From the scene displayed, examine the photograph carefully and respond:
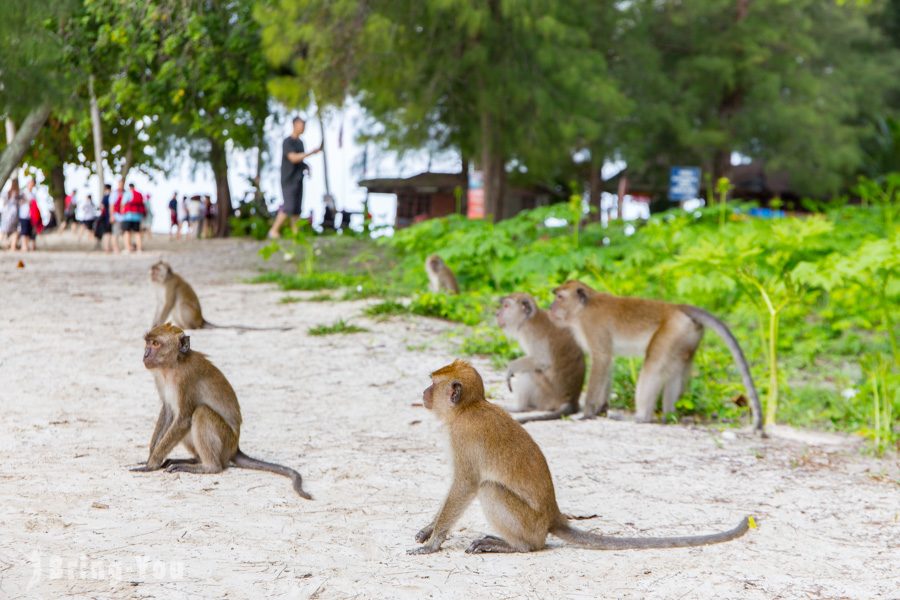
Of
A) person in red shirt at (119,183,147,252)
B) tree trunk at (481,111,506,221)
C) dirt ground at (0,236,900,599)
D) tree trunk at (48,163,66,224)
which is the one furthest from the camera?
tree trunk at (48,163,66,224)

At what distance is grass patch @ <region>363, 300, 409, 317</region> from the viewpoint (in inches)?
473

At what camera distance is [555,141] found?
83.8 feet

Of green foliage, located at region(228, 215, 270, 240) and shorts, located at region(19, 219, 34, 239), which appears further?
green foliage, located at region(228, 215, 270, 240)

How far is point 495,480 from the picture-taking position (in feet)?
14.9

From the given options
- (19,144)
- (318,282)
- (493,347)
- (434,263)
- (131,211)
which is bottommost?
(493,347)

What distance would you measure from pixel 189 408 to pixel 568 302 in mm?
3049

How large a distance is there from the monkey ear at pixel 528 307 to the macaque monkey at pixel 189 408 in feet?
8.56

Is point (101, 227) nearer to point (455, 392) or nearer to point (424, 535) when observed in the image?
point (424, 535)

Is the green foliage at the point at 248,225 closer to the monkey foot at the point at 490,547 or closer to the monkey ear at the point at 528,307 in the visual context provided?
the monkey ear at the point at 528,307

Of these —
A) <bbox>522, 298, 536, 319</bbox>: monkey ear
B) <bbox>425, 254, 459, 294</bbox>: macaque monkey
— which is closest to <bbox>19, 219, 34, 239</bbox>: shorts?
<bbox>425, 254, 459, 294</bbox>: macaque monkey

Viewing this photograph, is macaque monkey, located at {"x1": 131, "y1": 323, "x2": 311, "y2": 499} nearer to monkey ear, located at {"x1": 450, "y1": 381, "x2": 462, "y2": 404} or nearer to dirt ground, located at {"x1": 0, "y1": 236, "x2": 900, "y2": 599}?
dirt ground, located at {"x1": 0, "y1": 236, "x2": 900, "y2": 599}

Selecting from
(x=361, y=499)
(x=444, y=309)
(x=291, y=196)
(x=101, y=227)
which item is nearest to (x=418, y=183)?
(x=101, y=227)

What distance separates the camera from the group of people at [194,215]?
120 feet

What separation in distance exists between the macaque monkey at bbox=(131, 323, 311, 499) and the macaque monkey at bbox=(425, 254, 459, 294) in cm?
801
